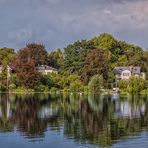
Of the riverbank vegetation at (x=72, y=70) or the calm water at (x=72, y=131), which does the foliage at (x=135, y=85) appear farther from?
the calm water at (x=72, y=131)

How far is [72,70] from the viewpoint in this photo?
10919cm

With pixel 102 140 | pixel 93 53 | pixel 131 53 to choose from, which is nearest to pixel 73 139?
pixel 102 140

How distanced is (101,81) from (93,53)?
8.76 metres

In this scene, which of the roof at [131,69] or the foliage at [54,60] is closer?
the roof at [131,69]

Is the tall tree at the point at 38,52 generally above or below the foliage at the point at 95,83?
above

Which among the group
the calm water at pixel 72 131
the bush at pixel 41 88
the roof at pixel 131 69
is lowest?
the calm water at pixel 72 131

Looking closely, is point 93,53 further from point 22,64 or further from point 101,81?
point 22,64

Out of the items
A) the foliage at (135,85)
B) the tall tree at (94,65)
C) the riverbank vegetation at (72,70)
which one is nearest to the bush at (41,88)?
the riverbank vegetation at (72,70)

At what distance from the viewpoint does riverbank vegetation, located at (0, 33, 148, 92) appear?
92.3m

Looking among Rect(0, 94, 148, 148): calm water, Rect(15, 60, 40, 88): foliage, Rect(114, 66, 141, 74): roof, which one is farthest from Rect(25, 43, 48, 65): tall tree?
Rect(0, 94, 148, 148): calm water

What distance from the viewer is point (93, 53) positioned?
326ft

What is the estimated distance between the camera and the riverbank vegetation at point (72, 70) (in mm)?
92312

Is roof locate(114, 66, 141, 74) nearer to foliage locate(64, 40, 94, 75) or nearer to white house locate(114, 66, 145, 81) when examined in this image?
white house locate(114, 66, 145, 81)

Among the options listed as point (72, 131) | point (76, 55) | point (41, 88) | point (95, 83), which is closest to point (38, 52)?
point (76, 55)
